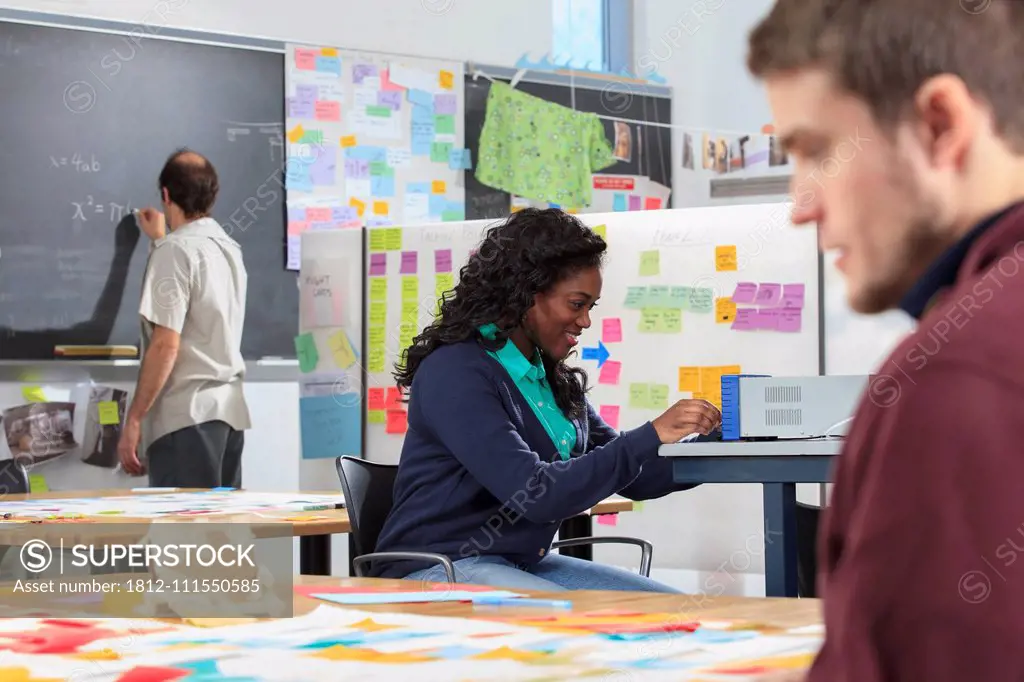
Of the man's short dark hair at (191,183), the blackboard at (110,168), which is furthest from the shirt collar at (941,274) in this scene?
the blackboard at (110,168)

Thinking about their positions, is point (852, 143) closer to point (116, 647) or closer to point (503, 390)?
point (116, 647)

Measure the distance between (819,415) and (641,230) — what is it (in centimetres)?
→ 178

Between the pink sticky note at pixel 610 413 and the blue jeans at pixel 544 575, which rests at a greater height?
the pink sticky note at pixel 610 413

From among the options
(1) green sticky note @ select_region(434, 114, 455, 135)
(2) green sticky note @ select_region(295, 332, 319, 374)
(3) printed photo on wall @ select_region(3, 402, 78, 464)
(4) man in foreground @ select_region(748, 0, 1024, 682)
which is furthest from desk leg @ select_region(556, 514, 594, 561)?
(4) man in foreground @ select_region(748, 0, 1024, 682)

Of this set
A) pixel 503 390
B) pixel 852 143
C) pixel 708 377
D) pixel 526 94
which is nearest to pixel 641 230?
pixel 708 377

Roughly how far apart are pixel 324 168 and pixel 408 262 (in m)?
0.74

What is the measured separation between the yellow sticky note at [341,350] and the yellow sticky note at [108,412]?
0.80 m

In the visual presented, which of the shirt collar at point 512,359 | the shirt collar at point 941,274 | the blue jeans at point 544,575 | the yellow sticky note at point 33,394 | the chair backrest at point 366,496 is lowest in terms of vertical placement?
the blue jeans at point 544,575

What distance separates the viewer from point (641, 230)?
162 inches

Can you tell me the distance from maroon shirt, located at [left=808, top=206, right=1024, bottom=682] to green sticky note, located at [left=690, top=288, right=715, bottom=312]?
3602 mm

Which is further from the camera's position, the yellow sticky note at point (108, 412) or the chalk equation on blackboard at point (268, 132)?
the chalk equation on blackboard at point (268, 132)

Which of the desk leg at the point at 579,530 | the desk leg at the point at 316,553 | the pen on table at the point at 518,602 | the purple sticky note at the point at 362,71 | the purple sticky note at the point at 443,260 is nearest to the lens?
the pen on table at the point at 518,602

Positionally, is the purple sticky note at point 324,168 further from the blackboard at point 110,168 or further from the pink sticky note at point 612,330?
the pink sticky note at point 612,330

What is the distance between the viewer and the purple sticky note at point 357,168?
4.99 m
